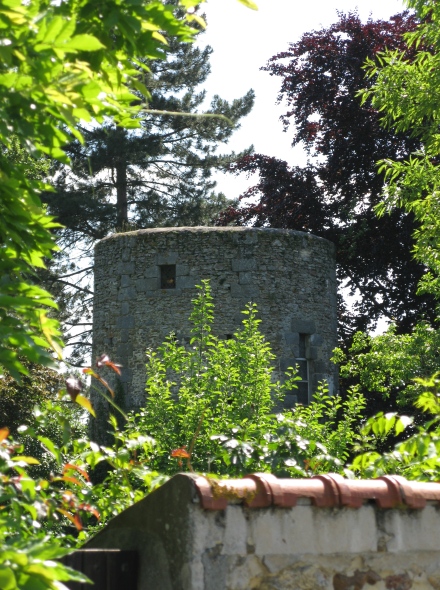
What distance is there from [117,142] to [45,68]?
22.4 metres

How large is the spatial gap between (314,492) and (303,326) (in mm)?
11787

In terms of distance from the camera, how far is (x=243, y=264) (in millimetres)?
15211

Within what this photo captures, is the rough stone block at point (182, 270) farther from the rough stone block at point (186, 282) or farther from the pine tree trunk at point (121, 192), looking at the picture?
the pine tree trunk at point (121, 192)

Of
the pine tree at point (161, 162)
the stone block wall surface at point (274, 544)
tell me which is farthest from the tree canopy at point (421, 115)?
the pine tree at point (161, 162)

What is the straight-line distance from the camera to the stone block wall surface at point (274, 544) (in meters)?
3.39

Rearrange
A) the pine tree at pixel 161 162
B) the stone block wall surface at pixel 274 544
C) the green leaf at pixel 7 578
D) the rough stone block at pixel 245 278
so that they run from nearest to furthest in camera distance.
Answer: the green leaf at pixel 7 578, the stone block wall surface at pixel 274 544, the rough stone block at pixel 245 278, the pine tree at pixel 161 162

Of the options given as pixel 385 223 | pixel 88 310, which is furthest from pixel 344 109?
pixel 88 310

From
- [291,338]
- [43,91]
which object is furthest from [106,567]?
[291,338]

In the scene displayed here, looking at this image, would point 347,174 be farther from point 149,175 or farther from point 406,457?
point 406,457

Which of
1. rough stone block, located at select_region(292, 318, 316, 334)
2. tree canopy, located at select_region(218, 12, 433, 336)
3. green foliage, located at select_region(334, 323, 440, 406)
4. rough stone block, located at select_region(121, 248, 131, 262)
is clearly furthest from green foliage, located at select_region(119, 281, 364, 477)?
tree canopy, located at select_region(218, 12, 433, 336)

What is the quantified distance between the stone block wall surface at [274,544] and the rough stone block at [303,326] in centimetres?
1126

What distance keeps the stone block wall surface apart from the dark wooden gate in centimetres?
5

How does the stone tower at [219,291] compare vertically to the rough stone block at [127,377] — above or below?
above

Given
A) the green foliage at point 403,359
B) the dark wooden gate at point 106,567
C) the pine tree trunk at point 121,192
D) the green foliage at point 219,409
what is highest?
the pine tree trunk at point 121,192
